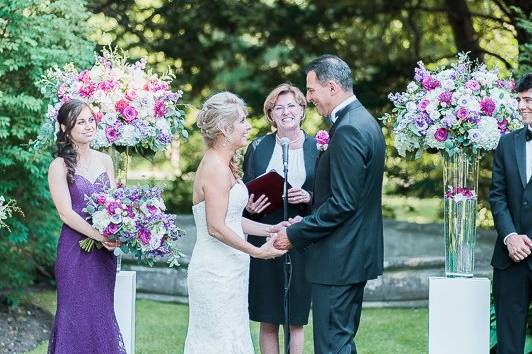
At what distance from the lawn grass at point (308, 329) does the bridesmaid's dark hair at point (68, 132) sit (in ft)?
8.54

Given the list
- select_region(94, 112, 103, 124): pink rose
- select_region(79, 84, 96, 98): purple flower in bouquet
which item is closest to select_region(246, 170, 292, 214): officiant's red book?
select_region(94, 112, 103, 124): pink rose

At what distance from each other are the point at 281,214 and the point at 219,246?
1.09 m

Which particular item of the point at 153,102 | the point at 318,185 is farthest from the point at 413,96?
the point at 153,102

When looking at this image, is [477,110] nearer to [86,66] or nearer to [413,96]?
[413,96]

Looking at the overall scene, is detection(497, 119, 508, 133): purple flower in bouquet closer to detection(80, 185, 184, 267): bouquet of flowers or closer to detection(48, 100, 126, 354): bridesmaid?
detection(80, 185, 184, 267): bouquet of flowers

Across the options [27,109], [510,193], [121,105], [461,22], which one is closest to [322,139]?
[510,193]

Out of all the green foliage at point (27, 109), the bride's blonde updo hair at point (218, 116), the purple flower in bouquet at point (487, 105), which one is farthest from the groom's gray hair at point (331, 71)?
the green foliage at point (27, 109)

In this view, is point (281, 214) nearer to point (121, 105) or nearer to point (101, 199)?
point (121, 105)

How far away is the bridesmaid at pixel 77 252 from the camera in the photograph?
5.59m

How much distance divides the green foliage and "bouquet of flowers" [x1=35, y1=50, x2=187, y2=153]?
5.43ft

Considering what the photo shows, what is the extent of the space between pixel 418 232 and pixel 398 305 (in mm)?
2527

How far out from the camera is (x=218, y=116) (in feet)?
17.3

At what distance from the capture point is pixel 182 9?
12.4 meters

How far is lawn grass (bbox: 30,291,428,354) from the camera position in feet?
26.6
